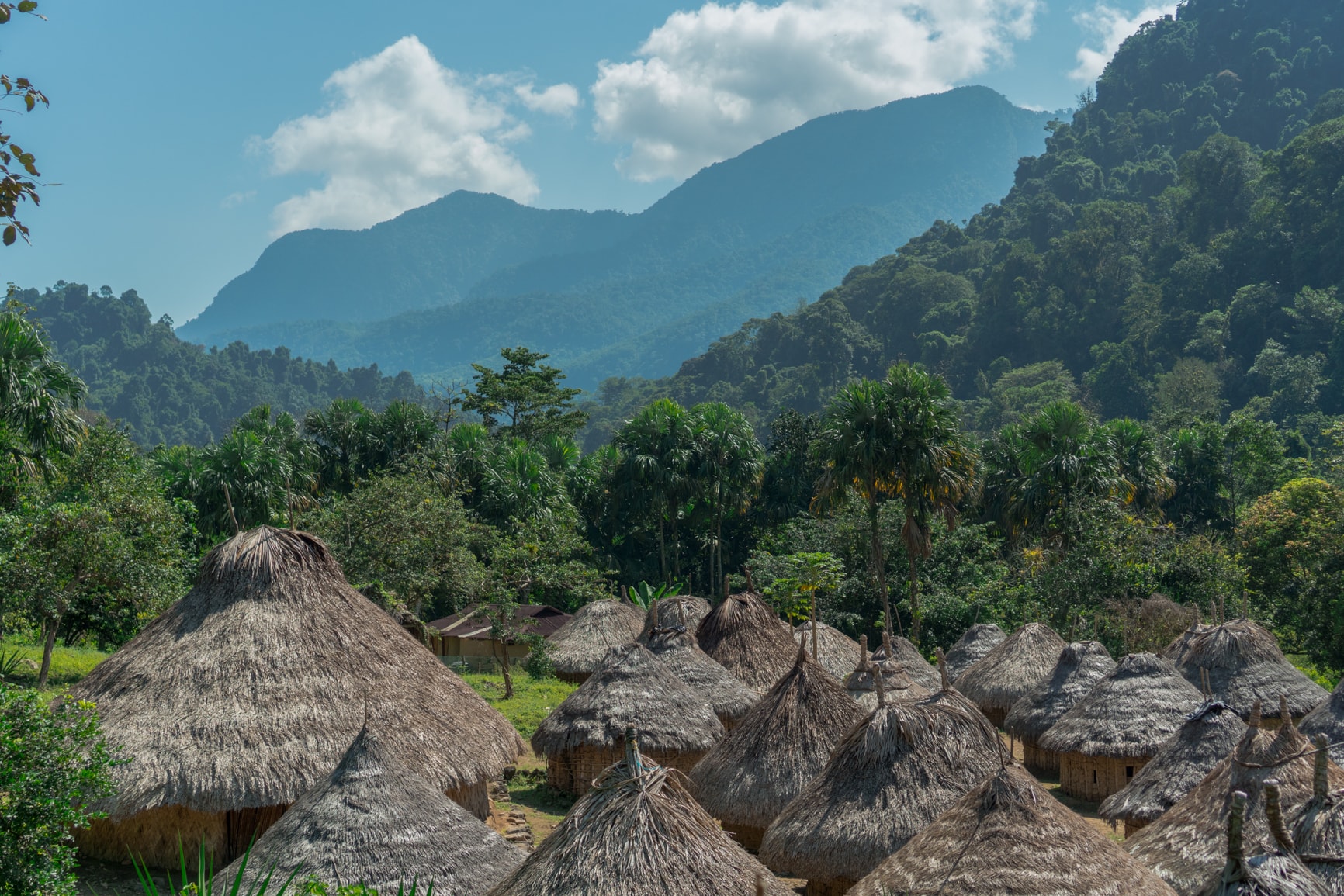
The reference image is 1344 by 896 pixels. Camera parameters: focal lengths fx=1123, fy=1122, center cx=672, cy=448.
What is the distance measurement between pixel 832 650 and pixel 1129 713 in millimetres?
7370

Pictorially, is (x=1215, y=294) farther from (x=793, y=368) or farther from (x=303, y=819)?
(x=303, y=819)

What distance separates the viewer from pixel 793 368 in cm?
10031

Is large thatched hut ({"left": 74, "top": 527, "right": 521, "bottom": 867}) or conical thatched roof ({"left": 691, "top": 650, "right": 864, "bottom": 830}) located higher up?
large thatched hut ({"left": 74, "top": 527, "right": 521, "bottom": 867})

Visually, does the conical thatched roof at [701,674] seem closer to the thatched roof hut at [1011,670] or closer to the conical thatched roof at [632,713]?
the conical thatched roof at [632,713]

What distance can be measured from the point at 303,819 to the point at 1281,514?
1247 inches

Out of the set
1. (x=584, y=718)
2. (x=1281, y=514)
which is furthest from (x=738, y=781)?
(x=1281, y=514)

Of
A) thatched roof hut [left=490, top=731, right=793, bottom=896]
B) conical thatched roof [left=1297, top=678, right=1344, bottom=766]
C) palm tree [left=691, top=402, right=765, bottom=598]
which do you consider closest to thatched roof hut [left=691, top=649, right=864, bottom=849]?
thatched roof hut [left=490, top=731, right=793, bottom=896]

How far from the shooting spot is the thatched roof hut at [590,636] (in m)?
29.8

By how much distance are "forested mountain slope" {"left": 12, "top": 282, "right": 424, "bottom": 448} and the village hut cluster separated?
109 meters

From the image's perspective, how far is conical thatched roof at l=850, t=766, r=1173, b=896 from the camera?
9.60 meters

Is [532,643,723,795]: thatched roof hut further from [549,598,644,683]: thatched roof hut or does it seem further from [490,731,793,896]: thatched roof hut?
[549,598,644,683]: thatched roof hut

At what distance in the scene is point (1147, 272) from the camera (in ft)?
268

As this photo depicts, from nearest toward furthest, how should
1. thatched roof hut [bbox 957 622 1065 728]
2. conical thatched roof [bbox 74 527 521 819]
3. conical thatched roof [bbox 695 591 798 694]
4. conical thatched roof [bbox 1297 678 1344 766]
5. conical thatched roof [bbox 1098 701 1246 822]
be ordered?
conical thatched roof [bbox 74 527 521 819] < conical thatched roof [bbox 1098 701 1246 822] < conical thatched roof [bbox 1297 678 1344 766] < conical thatched roof [bbox 695 591 798 694] < thatched roof hut [bbox 957 622 1065 728]

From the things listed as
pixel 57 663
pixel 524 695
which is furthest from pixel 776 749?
pixel 57 663
